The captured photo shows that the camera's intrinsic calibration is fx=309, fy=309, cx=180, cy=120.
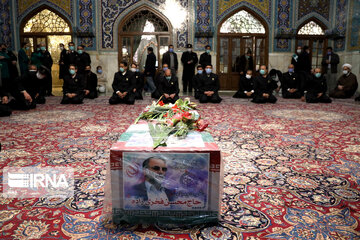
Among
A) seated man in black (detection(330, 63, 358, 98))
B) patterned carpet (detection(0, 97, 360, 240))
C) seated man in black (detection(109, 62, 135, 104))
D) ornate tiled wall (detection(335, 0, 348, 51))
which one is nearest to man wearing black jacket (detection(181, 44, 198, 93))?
seated man in black (detection(109, 62, 135, 104))

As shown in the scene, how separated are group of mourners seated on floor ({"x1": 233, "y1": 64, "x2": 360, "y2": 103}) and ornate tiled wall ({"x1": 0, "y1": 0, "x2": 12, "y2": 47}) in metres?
6.76

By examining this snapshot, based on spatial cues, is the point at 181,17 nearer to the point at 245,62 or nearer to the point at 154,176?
the point at 245,62

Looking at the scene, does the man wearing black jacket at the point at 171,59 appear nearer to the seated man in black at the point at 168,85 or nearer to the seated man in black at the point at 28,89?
the seated man in black at the point at 168,85

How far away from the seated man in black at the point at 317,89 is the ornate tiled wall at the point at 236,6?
3050 mm

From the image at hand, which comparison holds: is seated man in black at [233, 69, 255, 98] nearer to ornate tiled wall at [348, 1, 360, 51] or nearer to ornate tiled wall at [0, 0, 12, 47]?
ornate tiled wall at [348, 1, 360, 51]

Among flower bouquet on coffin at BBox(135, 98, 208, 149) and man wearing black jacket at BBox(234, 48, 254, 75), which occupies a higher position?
man wearing black jacket at BBox(234, 48, 254, 75)

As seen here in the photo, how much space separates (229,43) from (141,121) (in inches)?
309

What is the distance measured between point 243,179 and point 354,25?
331 inches

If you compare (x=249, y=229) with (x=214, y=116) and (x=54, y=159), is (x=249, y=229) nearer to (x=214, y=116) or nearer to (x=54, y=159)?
(x=54, y=159)

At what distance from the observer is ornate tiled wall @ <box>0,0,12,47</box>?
8742 millimetres

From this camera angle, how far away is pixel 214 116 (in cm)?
493

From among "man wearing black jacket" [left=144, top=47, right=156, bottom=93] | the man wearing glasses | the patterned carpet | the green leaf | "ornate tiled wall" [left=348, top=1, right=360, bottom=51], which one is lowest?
the patterned carpet

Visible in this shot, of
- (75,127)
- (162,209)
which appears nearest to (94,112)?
(75,127)

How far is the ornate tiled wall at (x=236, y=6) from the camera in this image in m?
9.11
